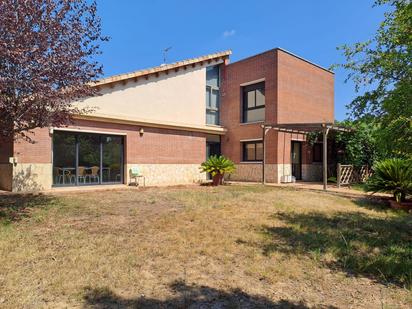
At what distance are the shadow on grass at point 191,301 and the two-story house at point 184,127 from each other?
10244 millimetres

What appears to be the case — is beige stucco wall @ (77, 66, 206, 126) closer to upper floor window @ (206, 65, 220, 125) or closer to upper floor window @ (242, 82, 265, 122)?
upper floor window @ (206, 65, 220, 125)

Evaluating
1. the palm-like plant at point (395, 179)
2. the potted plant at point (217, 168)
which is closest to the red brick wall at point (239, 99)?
the potted plant at point (217, 168)

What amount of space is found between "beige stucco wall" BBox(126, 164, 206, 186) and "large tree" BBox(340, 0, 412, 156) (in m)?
11.4

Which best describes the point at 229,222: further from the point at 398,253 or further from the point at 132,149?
the point at 132,149

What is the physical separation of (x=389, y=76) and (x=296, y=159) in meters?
14.1

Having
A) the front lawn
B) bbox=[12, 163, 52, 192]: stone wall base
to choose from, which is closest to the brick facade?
the front lawn

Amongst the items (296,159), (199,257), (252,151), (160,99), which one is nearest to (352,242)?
(199,257)

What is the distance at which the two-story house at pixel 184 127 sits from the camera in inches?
540

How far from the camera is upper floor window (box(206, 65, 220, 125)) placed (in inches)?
830

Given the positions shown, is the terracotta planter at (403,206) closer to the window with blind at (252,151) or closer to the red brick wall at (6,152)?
the window with blind at (252,151)

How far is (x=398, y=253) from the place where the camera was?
6188mm

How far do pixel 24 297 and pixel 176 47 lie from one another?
22956 millimetres

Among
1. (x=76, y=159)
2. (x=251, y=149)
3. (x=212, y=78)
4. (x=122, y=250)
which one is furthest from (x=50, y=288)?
(x=212, y=78)

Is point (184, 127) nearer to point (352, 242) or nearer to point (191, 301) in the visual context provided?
point (352, 242)
